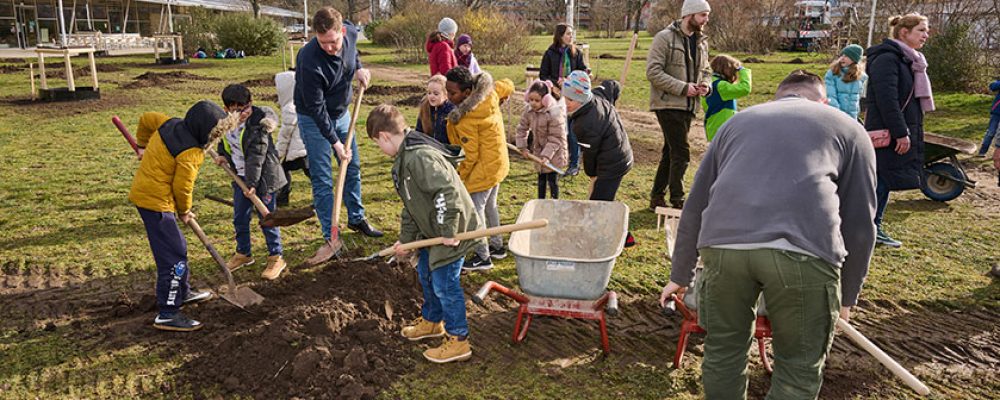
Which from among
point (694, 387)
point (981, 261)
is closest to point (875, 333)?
point (694, 387)

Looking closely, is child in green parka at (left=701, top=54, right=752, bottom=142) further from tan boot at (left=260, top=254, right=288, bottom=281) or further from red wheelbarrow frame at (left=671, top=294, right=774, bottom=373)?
tan boot at (left=260, top=254, right=288, bottom=281)

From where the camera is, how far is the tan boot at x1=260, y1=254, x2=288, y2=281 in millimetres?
5344

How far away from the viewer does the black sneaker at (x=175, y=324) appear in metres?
4.40

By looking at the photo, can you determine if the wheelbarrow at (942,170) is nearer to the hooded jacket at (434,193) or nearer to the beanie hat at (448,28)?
the beanie hat at (448,28)

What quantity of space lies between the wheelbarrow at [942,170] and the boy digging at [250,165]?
640cm

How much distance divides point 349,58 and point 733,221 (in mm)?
3889

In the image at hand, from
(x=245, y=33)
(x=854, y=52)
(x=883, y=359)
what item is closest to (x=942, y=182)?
(x=854, y=52)

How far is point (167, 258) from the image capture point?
4.40 meters

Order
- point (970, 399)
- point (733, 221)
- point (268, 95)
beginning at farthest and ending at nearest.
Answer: point (268, 95), point (970, 399), point (733, 221)

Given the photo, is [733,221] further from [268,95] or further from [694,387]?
[268,95]

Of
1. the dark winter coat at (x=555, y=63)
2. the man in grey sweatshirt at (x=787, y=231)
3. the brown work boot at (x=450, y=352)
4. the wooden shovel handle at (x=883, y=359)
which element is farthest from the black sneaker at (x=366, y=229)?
the wooden shovel handle at (x=883, y=359)

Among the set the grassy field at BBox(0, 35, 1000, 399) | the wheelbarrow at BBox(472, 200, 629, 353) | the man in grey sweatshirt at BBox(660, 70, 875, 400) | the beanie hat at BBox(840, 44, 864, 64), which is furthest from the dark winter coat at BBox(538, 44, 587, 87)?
the man in grey sweatshirt at BBox(660, 70, 875, 400)

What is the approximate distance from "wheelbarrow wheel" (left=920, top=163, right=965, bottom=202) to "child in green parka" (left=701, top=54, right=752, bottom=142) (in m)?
2.76

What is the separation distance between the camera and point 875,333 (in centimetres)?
455
